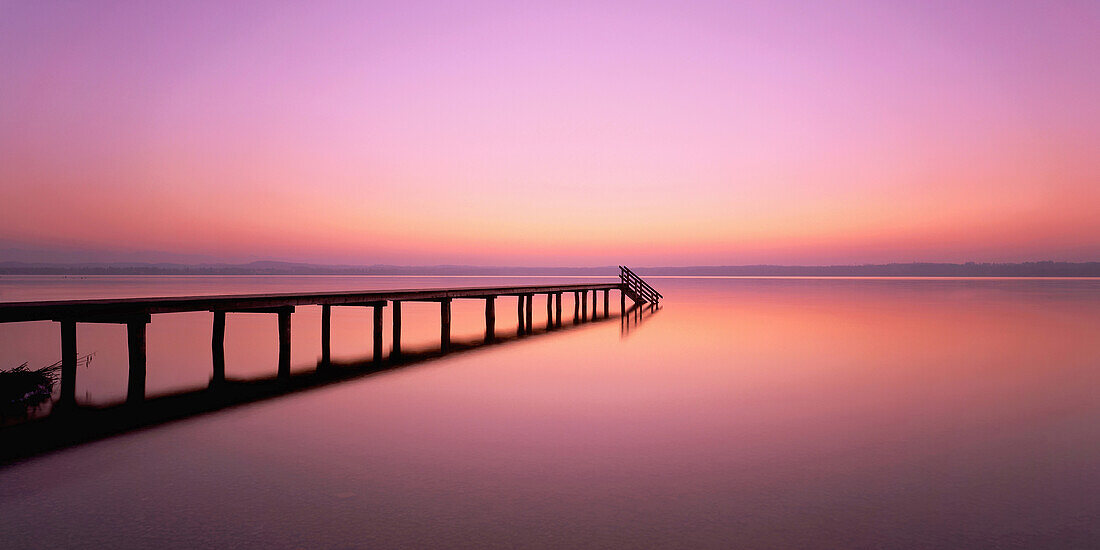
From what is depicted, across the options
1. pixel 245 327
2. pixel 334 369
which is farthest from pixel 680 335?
pixel 245 327

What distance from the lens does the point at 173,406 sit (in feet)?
35.7

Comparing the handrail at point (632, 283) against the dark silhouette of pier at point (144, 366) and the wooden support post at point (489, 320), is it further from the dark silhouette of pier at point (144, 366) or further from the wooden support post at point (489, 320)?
the dark silhouette of pier at point (144, 366)

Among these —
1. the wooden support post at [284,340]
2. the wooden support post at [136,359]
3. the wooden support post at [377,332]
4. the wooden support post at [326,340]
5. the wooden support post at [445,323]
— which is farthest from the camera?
the wooden support post at [445,323]

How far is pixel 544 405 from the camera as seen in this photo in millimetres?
11203

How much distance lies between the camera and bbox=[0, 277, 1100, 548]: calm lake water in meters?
5.58

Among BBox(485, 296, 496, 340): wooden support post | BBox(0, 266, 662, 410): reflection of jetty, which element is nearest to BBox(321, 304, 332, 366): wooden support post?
BBox(0, 266, 662, 410): reflection of jetty

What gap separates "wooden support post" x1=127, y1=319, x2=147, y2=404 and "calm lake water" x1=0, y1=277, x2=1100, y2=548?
0.53m

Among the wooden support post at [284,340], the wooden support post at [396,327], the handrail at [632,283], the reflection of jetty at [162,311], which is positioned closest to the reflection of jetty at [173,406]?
the reflection of jetty at [162,311]

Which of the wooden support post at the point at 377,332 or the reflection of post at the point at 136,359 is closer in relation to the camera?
the reflection of post at the point at 136,359

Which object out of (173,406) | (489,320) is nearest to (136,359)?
(173,406)

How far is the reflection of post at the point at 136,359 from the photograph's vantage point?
11867mm

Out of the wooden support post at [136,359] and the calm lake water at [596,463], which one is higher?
the wooden support post at [136,359]

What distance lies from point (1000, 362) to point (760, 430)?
11.4 metres

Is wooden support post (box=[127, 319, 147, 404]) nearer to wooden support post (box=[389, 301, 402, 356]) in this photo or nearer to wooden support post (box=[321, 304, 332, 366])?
wooden support post (box=[321, 304, 332, 366])
